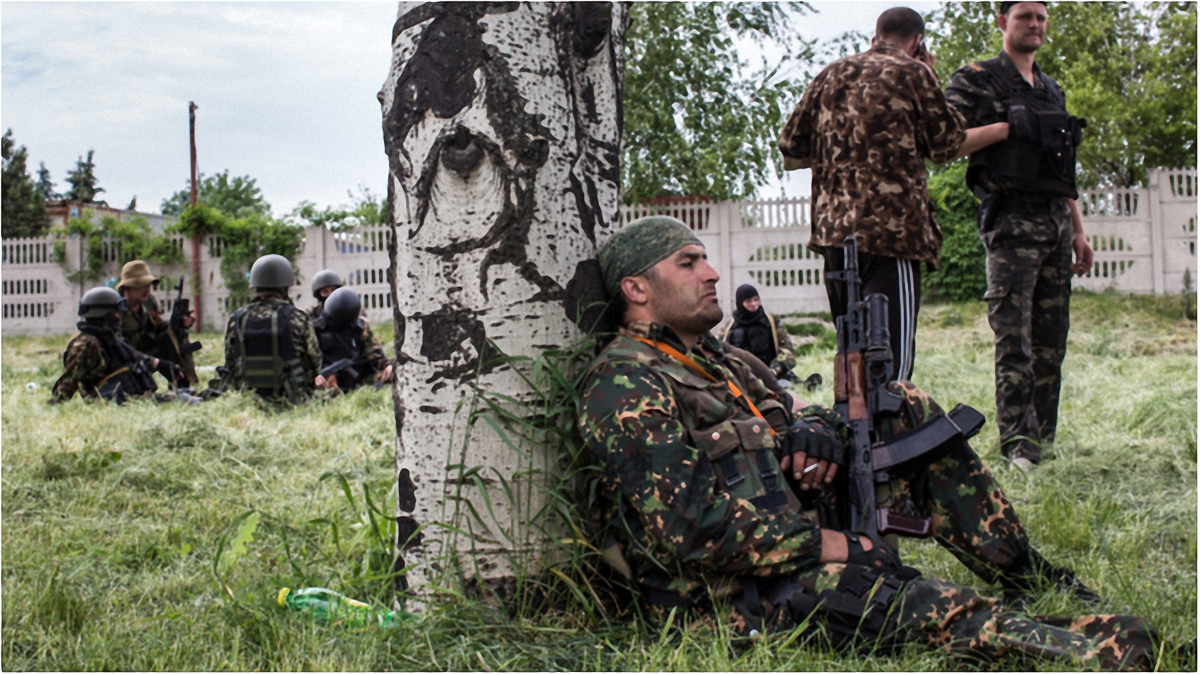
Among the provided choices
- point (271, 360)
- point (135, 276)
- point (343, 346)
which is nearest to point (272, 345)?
point (271, 360)

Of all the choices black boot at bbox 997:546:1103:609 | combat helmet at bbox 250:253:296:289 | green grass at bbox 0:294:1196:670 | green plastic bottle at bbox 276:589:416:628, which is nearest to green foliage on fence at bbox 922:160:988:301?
green grass at bbox 0:294:1196:670

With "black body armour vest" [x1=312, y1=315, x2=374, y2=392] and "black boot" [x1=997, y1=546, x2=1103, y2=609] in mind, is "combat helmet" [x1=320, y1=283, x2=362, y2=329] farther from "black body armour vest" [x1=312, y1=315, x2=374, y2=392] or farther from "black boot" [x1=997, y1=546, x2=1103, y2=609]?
"black boot" [x1=997, y1=546, x2=1103, y2=609]

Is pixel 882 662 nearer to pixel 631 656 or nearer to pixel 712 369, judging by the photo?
pixel 631 656

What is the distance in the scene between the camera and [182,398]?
759 cm

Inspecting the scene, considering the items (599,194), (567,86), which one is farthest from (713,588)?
(567,86)

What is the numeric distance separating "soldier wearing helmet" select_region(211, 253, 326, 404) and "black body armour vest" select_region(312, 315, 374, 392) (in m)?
0.85

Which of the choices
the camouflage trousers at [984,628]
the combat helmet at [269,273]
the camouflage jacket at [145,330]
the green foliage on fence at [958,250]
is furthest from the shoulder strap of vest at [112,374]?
the green foliage on fence at [958,250]

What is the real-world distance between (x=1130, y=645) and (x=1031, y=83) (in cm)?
314

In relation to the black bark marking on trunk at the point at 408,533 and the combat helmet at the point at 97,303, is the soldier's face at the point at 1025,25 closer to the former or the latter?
the black bark marking on trunk at the point at 408,533

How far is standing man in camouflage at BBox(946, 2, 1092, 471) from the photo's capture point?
4.32 meters

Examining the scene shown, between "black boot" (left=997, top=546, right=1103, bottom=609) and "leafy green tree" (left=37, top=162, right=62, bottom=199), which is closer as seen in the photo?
"black boot" (left=997, top=546, right=1103, bottom=609)

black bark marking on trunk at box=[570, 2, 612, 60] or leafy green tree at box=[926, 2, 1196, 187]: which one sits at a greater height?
leafy green tree at box=[926, 2, 1196, 187]

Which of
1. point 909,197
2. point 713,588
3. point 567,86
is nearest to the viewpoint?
point 713,588

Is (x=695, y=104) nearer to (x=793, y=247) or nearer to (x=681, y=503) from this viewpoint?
(x=793, y=247)
